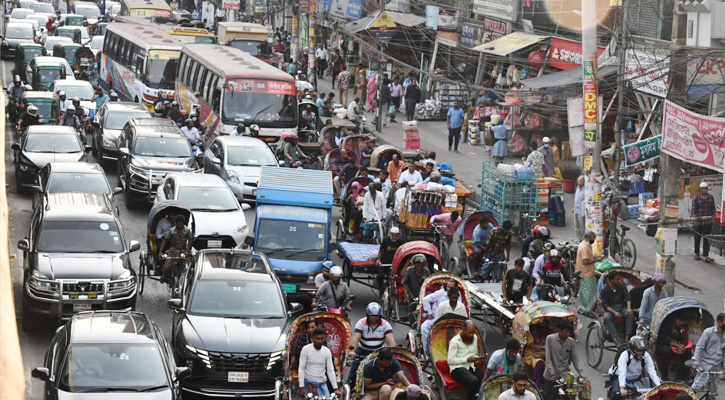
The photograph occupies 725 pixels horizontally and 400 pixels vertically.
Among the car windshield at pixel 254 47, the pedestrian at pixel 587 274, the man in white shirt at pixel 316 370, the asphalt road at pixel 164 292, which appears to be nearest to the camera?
the man in white shirt at pixel 316 370

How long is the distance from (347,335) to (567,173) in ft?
56.2

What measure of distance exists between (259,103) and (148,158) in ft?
20.1

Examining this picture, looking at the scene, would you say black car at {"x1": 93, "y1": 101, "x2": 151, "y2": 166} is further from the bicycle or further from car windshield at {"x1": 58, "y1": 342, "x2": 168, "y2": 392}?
car windshield at {"x1": 58, "y1": 342, "x2": 168, "y2": 392}

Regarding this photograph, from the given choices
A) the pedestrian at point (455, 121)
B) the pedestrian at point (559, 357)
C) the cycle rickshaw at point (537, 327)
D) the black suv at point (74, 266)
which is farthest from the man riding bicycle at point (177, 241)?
the pedestrian at point (455, 121)

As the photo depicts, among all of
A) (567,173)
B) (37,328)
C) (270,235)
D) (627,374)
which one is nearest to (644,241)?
(567,173)

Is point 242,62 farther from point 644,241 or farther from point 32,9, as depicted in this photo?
point 32,9

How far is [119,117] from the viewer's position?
30531mm

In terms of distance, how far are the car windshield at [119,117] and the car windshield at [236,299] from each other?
16338 millimetres

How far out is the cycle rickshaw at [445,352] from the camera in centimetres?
1364

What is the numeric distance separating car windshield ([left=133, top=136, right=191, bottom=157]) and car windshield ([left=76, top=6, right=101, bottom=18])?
46.1 metres

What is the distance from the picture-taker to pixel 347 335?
1371cm

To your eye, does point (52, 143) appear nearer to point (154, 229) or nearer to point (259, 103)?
point (259, 103)

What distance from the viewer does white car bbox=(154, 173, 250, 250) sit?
802 inches

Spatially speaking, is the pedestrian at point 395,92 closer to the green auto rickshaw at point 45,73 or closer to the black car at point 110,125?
the black car at point 110,125
